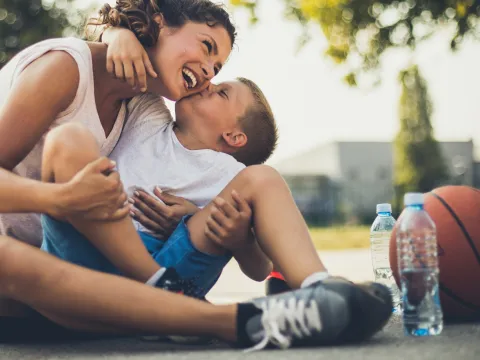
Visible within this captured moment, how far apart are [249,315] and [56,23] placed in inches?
599

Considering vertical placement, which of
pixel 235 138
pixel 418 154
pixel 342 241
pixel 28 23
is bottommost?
pixel 418 154

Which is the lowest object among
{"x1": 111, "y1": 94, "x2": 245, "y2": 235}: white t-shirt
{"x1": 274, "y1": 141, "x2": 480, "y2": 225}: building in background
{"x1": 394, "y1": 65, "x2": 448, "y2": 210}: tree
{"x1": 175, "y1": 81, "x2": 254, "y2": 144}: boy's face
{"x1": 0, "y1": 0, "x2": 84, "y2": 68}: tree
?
{"x1": 274, "y1": 141, "x2": 480, "y2": 225}: building in background

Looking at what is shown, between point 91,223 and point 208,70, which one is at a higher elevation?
point 208,70

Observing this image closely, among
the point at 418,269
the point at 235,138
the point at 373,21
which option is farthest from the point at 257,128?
the point at 373,21

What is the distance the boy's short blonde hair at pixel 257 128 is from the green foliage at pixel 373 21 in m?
6.68

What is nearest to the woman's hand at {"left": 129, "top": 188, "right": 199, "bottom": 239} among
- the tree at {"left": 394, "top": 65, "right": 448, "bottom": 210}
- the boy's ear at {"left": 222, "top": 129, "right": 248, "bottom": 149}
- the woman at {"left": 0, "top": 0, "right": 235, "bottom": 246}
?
the woman at {"left": 0, "top": 0, "right": 235, "bottom": 246}

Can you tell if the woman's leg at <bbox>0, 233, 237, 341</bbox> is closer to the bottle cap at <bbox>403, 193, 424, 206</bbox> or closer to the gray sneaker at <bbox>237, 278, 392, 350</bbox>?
the gray sneaker at <bbox>237, 278, 392, 350</bbox>

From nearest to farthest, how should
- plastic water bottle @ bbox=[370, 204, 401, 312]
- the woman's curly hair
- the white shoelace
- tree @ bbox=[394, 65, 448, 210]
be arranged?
1. the white shoelace
2. the woman's curly hair
3. plastic water bottle @ bbox=[370, 204, 401, 312]
4. tree @ bbox=[394, 65, 448, 210]

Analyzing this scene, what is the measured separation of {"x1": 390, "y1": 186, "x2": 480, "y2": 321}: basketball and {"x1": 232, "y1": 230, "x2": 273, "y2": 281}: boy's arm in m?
0.55

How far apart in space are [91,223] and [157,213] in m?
Answer: 0.52

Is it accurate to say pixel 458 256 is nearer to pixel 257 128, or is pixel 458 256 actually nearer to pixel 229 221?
pixel 229 221

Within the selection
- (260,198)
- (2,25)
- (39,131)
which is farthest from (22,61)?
(2,25)

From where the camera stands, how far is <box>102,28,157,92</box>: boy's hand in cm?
275

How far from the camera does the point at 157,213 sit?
2797 millimetres
